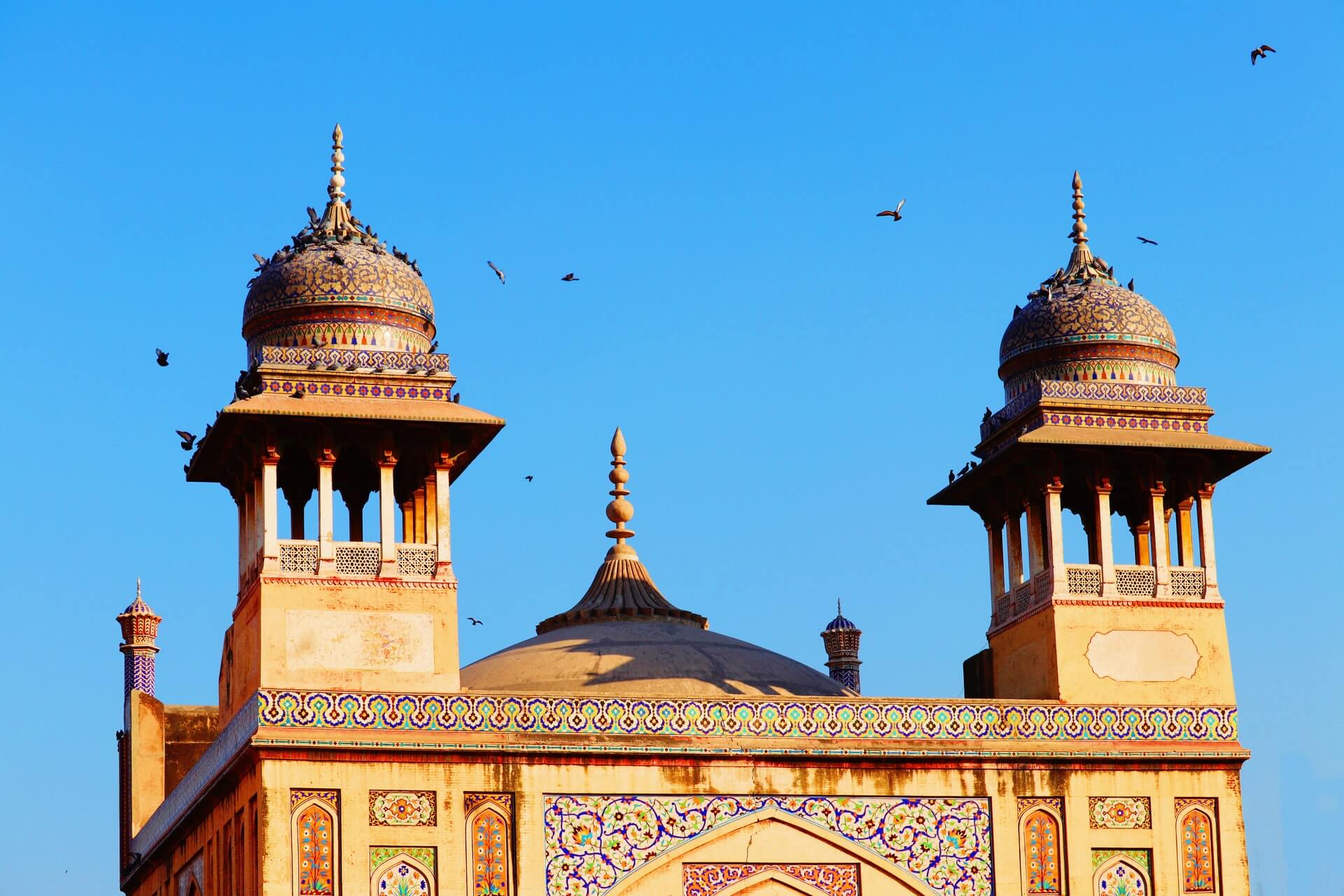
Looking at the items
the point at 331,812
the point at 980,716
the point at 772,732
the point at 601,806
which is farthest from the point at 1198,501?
the point at 331,812

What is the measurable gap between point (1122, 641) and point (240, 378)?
8.58 meters

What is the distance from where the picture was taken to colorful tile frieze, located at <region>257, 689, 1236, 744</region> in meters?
22.2

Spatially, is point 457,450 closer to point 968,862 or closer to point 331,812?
point 331,812

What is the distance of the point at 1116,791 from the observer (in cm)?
2355

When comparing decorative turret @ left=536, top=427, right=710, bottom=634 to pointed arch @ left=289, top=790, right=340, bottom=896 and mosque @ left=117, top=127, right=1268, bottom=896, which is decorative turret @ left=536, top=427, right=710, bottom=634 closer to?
mosque @ left=117, top=127, right=1268, bottom=896

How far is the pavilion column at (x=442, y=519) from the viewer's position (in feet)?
76.0

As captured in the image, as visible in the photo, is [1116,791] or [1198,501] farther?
[1198,501]

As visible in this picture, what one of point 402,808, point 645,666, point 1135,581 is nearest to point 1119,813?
point 1135,581

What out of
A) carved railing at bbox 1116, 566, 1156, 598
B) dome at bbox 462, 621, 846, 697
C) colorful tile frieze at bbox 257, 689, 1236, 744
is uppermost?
carved railing at bbox 1116, 566, 1156, 598

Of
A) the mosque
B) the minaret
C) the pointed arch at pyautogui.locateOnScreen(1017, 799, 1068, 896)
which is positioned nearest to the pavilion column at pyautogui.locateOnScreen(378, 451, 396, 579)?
the mosque

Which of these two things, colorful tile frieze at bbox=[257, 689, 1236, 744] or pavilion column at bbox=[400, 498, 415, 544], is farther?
pavilion column at bbox=[400, 498, 415, 544]

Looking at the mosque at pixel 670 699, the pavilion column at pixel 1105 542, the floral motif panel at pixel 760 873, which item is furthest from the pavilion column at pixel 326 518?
the pavilion column at pixel 1105 542

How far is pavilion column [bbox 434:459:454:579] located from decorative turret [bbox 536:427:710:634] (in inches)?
138

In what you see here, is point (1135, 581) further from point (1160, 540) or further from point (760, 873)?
point (760, 873)
